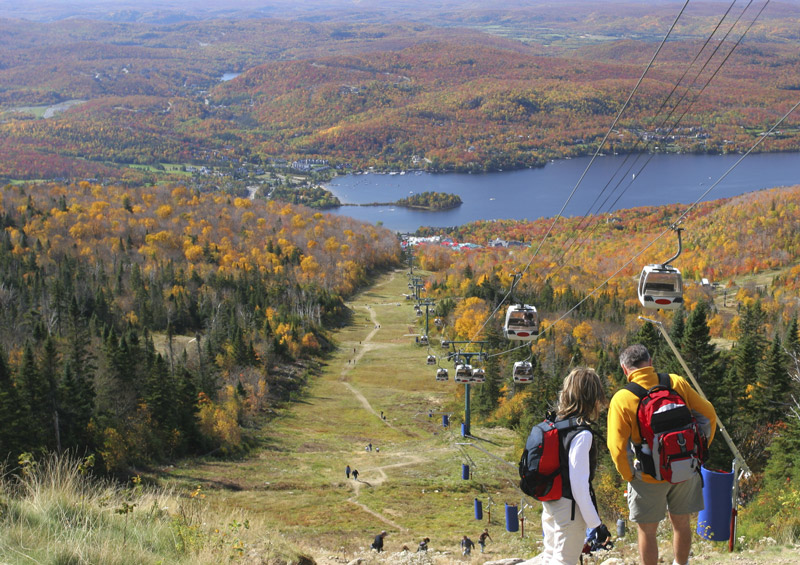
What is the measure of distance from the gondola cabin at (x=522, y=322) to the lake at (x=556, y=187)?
4177 inches

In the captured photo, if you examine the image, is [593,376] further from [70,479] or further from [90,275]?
[90,275]

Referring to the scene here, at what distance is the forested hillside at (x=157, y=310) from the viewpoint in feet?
96.4

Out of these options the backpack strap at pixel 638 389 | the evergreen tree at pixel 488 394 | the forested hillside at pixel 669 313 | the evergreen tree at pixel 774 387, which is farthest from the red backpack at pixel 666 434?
the evergreen tree at pixel 488 394

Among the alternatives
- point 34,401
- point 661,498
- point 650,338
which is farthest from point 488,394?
point 661,498

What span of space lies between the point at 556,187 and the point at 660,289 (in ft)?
510

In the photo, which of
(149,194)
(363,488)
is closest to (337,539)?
(363,488)

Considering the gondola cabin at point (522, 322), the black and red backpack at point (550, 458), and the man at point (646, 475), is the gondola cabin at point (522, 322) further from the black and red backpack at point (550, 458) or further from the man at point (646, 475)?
the black and red backpack at point (550, 458)

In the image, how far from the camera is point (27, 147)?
7264 inches

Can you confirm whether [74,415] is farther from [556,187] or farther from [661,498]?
[556,187]

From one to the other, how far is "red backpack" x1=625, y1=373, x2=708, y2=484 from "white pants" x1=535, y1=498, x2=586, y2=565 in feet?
1.81

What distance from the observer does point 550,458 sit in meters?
4.26

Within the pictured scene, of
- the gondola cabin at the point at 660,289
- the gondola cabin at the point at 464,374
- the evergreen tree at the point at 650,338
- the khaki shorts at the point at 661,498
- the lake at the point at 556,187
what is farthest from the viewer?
the lake at the point at 556,187

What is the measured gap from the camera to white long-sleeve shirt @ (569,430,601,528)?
13.8ft

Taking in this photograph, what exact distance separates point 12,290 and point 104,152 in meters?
138
